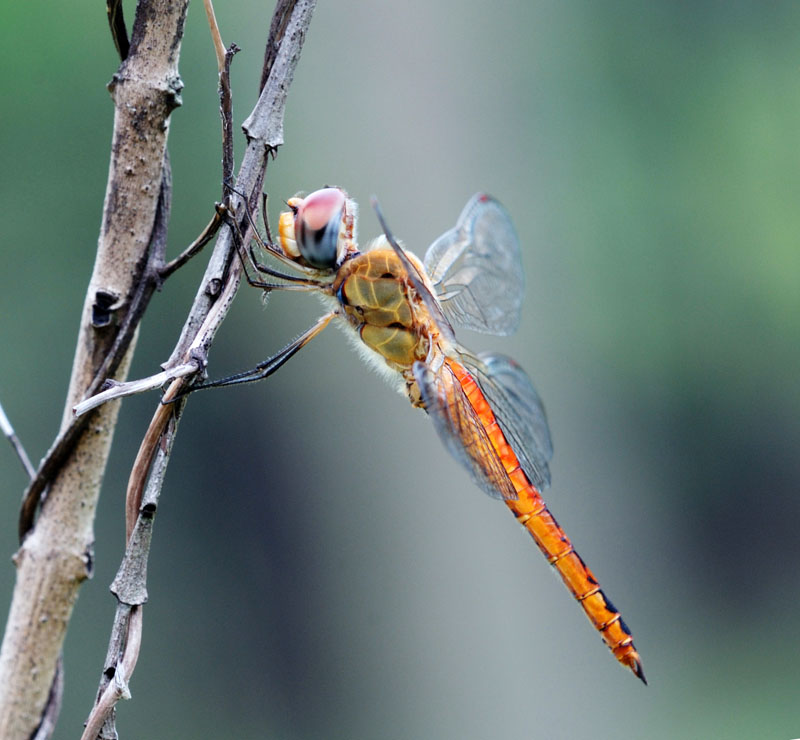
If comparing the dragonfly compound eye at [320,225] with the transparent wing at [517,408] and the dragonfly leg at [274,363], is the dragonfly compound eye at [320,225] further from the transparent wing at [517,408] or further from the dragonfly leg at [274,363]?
the transparent wing at [517,408]

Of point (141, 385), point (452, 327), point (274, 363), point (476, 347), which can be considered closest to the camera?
point (141, 385)

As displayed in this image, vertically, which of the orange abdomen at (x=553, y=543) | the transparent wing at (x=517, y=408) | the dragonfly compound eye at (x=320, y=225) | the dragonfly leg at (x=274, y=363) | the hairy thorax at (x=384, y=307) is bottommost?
the orange abdomen at (x=553, y=543)

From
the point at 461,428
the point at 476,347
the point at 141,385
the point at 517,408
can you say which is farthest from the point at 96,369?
the point at 476,347

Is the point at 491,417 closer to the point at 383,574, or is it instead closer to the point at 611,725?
the point at 383,574

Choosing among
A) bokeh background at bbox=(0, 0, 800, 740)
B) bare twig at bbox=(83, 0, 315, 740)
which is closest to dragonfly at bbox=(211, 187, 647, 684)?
bare twig at bbox=(83, 0, 315, 740)

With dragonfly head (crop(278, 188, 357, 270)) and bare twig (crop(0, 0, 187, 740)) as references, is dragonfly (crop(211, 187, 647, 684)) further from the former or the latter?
bare twig (crop(0, 0, 187, 740))

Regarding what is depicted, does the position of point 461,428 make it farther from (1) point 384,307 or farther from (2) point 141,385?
(2) point 141,385

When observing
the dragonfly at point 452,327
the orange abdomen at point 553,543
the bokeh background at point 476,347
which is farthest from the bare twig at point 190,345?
the bokeh background at point 476,347

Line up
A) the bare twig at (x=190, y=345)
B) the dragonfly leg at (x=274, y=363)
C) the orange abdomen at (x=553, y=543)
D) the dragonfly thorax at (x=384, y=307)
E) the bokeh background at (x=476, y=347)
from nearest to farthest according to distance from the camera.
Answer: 1. the bare twig at (x=190, y=345)
2. the dragonfly leg at (x=274, y=363)
3. the dragonfly thorax at (x=384, y=307)
4. the orange abdomen at (x=553, y=543)
5. the bokeh background at (x=476, y=347)
